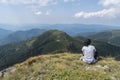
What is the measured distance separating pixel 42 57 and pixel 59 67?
4718mm

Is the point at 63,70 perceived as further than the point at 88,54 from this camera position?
No

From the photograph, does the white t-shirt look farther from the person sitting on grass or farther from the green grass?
the green grass

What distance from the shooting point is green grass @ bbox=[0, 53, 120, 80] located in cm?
1786

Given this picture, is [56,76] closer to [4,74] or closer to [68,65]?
[68,65]

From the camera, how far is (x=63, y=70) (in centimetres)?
1898

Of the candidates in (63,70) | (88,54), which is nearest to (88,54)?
(88,54)

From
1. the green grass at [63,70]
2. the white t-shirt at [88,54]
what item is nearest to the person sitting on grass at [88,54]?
A: the white t-shirt at [88,54]

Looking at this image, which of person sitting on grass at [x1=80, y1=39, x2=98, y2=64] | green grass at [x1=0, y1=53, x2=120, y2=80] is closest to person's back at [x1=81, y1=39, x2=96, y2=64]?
person sitting on grass at [x1=80, y1=39, x2=98, y2=64]

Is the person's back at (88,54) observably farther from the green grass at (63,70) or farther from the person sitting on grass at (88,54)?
the green grass at (63,70)

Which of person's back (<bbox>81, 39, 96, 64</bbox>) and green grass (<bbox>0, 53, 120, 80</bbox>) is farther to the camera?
person's back (<bbox>81, 39, 96, 64</bbox>)

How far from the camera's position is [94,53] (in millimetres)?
23188

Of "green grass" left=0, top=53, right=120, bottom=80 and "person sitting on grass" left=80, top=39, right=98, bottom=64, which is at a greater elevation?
"person sitting on grass" left=80, top=39, right=98, bottom=64

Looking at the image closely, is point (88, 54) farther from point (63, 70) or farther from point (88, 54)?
point (63, 70)

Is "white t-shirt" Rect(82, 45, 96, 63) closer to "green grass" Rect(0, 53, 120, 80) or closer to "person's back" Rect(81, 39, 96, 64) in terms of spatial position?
"person's back" Rect(81, 39, 96, 64)
